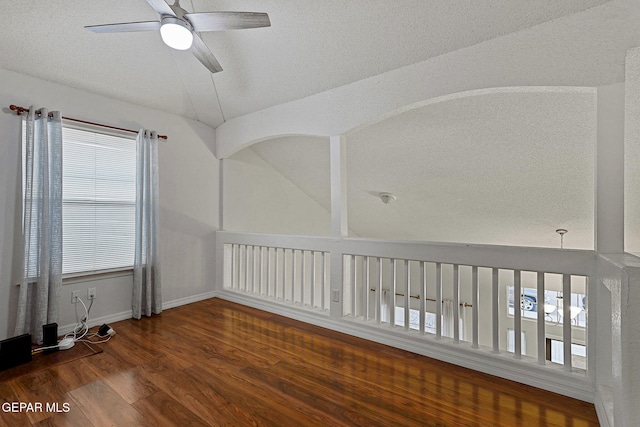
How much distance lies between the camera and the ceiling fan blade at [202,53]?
2252 millimetres

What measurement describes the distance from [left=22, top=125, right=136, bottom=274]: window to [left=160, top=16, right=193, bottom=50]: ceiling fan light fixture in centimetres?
166

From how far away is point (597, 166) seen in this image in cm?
192

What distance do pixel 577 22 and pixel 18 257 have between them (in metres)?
4.40

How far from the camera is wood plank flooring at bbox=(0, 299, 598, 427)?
5.84 ft

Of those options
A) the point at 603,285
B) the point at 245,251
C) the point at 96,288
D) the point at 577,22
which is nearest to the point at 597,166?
the point at 603,285

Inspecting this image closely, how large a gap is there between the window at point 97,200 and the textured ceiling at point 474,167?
6.24ft

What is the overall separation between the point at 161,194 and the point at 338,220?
6.83 ft

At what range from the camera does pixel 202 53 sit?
7.86ft

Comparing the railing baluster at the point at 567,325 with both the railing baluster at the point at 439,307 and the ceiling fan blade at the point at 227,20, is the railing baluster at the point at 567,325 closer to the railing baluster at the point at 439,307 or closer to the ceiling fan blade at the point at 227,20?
the railing baluster at the point at 439,307

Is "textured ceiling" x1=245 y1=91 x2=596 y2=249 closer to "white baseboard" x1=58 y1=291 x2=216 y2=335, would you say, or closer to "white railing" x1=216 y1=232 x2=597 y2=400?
"white railing" x1=216 y1=232 x2=597 y2=400

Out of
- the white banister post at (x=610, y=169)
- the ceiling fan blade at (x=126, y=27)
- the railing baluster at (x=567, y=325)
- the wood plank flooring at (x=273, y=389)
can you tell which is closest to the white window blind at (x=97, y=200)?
the wood plank flooring at (x=273, y=389)

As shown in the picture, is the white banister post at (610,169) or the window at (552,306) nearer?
the white banister post at (610,169)

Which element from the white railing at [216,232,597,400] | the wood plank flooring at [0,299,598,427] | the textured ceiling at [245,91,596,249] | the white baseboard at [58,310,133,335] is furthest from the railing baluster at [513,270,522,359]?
the white baseboard at [58,310,133,335]

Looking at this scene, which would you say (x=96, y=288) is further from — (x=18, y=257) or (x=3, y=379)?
(x=3, y=379)
